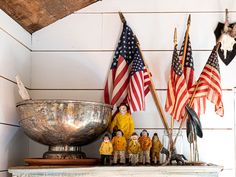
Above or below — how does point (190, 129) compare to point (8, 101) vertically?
below

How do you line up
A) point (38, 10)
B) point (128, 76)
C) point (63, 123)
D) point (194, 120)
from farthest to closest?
point (128, 76), point (38, 10), point (194, 120), point (63, 123)

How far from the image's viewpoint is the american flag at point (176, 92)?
171cm

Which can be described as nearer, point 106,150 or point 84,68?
point 106,150

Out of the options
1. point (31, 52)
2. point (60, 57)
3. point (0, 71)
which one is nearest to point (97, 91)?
point (60, 57)

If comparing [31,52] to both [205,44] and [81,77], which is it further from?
[205,44]

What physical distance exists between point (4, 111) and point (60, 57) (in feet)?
1.38

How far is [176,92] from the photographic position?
68.2 inches

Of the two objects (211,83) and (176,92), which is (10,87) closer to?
(176,92)

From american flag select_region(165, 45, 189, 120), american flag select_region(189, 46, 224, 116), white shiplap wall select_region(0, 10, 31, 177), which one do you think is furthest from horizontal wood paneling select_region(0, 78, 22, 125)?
american flag select_region(189, 46, 224, 116)

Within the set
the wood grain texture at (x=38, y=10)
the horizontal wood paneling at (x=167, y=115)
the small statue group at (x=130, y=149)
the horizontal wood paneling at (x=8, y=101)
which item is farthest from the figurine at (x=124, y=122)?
the wood grain texture at (x=38, y=10)

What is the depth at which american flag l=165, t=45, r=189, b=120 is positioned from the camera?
5.61 ft

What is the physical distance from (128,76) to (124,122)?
0.23 m

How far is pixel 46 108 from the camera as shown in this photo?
1.50 m

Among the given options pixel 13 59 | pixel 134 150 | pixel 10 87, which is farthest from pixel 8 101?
pixel 134 150
